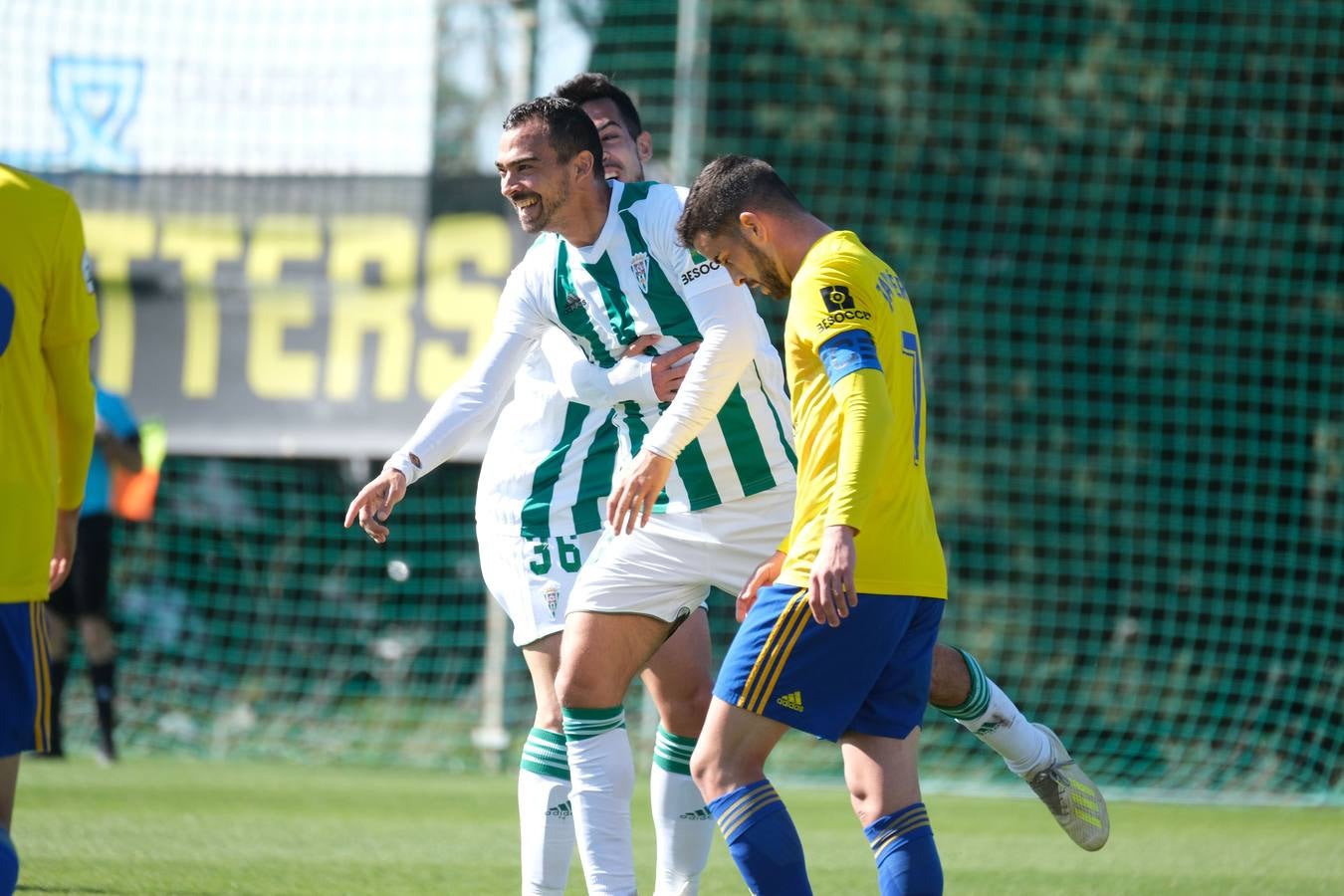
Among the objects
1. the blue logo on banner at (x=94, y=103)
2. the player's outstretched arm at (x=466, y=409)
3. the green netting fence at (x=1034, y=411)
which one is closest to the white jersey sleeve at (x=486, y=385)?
the player's outstretched arm at (x=466, y=409)

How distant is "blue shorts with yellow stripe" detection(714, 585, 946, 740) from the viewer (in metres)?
3.29

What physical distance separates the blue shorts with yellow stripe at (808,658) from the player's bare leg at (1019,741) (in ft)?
2.86

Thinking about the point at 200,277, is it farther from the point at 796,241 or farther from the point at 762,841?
the point at 762,841

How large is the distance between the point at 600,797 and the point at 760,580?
2.27 feet

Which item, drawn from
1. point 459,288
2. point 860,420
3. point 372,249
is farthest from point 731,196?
point 372,249

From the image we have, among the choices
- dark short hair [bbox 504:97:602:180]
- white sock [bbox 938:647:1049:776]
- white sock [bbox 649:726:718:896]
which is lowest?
white sock [bbox 649:726:718:896]

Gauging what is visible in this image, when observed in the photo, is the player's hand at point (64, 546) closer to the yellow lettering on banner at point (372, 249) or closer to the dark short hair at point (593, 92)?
the dark short hair at point (593, 92)

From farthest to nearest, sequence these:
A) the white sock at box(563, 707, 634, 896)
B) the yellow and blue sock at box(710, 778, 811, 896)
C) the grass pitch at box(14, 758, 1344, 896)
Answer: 1. the grass pitch at box(14, 758, 1344, 896)
2. the white sock at box(563, 707, 634, 896)
3. the yellow and blue sock at box(710, 778, 811, 896)

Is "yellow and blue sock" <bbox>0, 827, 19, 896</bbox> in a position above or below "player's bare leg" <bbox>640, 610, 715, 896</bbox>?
above

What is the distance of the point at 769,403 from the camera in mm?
4273

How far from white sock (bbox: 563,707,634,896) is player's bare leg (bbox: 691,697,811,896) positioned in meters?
0.57

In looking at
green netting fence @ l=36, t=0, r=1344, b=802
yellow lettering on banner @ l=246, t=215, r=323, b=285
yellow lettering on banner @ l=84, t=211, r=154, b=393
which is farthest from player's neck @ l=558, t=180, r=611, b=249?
green netting fence @ l=36, t=0, r=1344, b=802

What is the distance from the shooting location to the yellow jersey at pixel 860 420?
3.14 meters

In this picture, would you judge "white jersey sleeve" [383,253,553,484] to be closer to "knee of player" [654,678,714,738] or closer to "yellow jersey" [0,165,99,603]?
"knee of player" [654,678,714,738]
